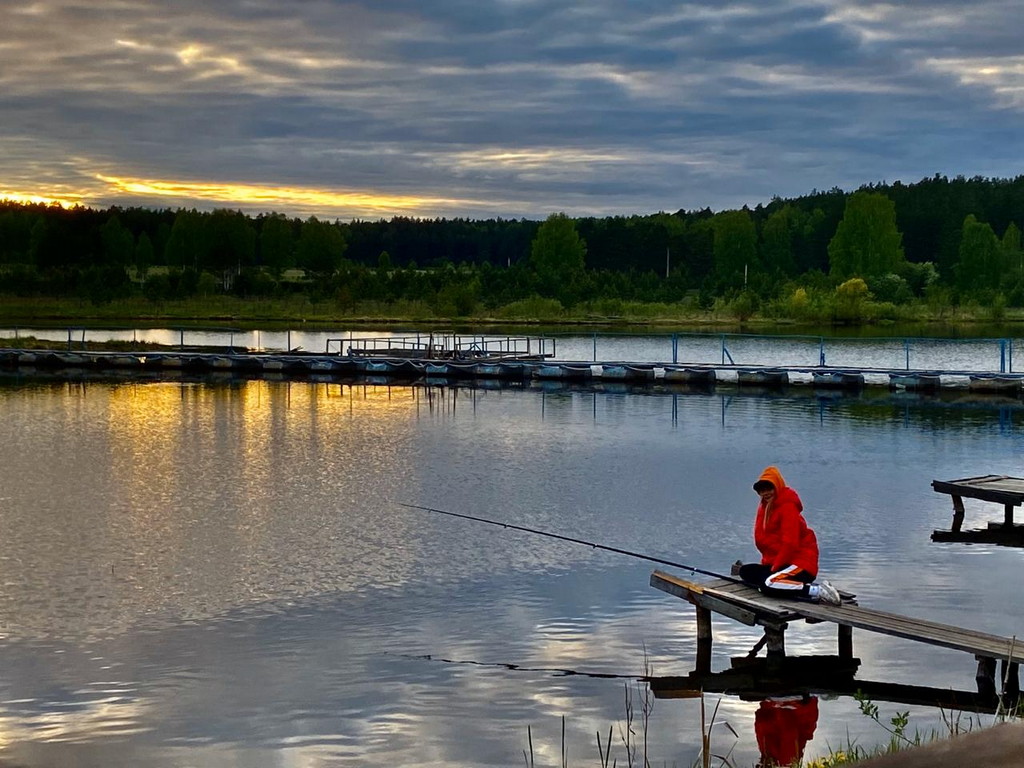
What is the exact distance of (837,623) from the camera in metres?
13.1

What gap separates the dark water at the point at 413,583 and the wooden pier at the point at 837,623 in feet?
1.81

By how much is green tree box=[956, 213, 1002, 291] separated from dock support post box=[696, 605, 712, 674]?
389 feet

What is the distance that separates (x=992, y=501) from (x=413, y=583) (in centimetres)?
1033

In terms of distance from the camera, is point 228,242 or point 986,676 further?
point 228,242

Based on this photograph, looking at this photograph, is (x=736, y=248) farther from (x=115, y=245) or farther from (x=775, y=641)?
(x=775, y=641)

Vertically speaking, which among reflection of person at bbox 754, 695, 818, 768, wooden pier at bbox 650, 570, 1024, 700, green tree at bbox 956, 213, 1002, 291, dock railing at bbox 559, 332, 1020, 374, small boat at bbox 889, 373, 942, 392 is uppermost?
green tree at bbox 956, 213, 1002, 291

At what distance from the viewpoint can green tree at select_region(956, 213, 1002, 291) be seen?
125m

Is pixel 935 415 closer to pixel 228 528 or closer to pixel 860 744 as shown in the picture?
pixel 228 528

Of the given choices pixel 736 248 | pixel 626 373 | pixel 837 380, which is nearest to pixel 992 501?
pixel 837 380

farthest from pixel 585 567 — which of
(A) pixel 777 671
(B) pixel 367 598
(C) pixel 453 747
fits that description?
(C) pixel 453 747

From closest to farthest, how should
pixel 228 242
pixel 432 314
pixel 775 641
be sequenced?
pixel 775 641 < pixel 432 314 < pixel 228 242

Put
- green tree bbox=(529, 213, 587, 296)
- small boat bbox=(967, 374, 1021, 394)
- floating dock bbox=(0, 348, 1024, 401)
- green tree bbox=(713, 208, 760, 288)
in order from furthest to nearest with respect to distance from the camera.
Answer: green tree bbox=(713, 208, 760, 288), green tree bbox=(529, 213, 587, 296), floating dock bbox=(0, 348, 1024, 401), small boat bbox=(967, 374, 1021, 394)

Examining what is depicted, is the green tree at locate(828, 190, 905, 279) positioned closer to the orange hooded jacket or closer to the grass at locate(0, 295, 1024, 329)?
the grass at locate(0, 295, 1024, 329)

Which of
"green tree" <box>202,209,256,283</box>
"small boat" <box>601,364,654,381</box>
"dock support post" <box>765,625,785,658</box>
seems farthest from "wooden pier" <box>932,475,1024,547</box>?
"green tree" <box>202,209,256,283</box>
